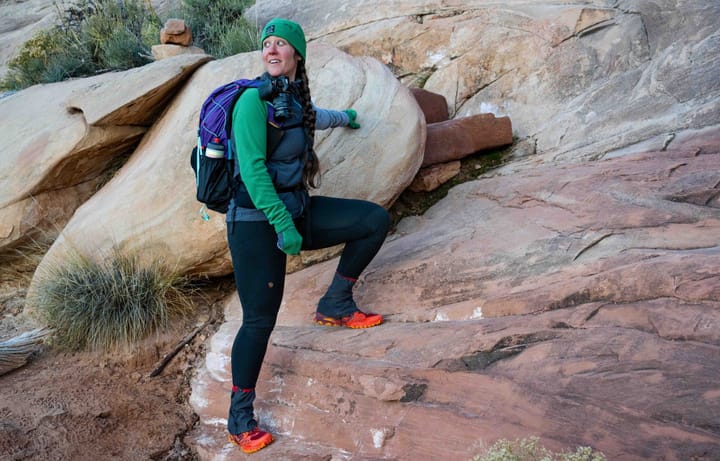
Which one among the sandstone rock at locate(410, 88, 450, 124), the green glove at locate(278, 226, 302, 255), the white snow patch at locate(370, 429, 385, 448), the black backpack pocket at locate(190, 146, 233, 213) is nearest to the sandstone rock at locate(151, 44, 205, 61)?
the sandstone rock at locate(410, 88, 450, 124)

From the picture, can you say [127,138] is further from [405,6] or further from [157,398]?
[405,6]

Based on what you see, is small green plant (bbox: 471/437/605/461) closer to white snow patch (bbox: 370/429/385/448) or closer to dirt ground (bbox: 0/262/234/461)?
white snow patch (bbox: 370/429/385/448)

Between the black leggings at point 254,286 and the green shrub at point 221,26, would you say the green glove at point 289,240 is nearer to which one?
the black leggings at point 254,286

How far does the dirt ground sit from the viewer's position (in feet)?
13.2

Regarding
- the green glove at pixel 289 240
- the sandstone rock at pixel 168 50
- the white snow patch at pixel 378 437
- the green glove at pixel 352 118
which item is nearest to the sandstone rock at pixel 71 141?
the sandstone rock at pixel 168 50

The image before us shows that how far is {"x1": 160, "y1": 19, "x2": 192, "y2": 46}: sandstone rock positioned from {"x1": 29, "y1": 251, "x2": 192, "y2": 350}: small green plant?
3393 millimetres

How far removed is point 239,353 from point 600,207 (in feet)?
8.55

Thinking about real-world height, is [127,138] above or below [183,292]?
above

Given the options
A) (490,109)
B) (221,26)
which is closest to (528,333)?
(490,109)

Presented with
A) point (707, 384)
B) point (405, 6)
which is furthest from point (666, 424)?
point (405, 6)

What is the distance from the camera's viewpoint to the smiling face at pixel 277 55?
3.64 meters

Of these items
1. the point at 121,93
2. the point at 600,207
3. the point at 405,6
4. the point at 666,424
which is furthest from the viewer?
the point at 405,6

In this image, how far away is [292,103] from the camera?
3.62 meters

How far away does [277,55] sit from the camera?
144 inches
